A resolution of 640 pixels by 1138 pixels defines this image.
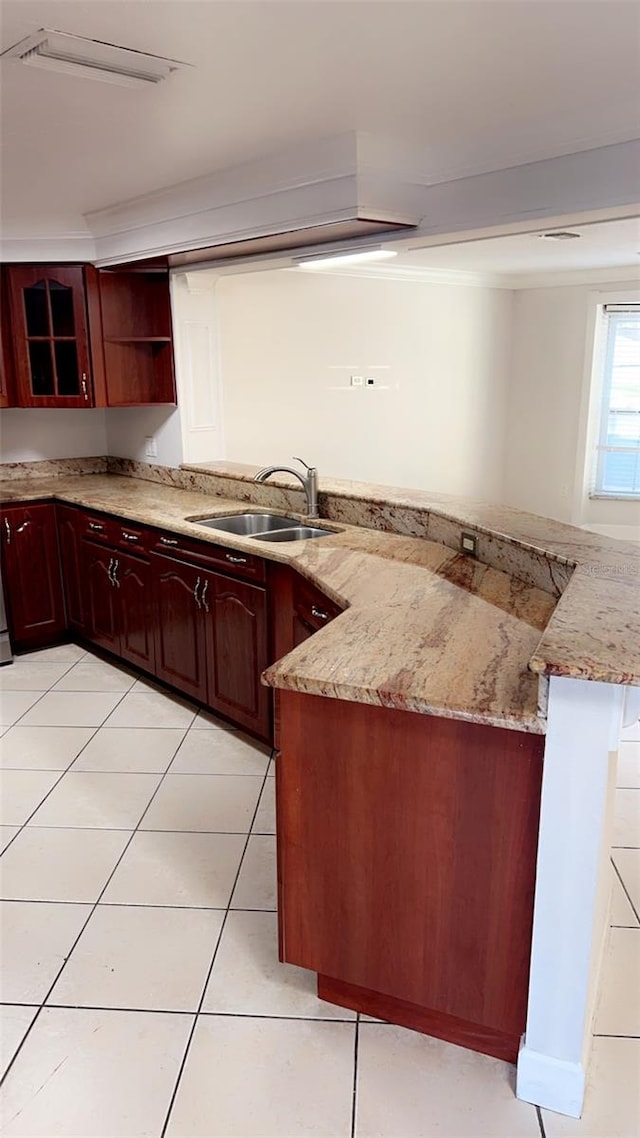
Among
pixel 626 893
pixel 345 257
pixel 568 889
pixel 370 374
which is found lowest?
pixel 626 893

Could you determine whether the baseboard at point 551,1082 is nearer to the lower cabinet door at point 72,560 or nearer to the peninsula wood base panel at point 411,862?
the peninsula wood base panel at point 411,862

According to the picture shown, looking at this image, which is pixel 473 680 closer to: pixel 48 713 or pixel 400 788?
pixel 400 788

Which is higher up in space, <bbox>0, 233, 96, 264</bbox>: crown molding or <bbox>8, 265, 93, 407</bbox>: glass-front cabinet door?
<bbox>0, 233, 96, 264</bbox>: crown molding

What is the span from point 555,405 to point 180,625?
14.4ft

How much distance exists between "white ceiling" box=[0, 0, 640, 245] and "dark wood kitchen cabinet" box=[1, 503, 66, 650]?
1912 mm

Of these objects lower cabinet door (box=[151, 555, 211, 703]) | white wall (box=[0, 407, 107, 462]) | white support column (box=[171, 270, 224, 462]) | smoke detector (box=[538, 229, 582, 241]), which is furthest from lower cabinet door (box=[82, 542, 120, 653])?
smoke detector (box=[538, 229, 582, 241])

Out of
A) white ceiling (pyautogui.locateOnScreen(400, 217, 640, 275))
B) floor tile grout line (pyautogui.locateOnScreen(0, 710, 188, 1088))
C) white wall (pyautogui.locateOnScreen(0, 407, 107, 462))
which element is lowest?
floor tile grout line (pyautogui.locateOnScreen(0, 710, 188, 1088))

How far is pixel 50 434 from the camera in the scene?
4988 mm

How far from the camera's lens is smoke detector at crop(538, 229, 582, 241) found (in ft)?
12.6

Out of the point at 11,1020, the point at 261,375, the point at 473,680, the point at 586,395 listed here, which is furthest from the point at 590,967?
the point at 586,395

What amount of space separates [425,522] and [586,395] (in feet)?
12.9

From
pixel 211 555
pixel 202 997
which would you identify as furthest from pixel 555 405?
pixel 202 997

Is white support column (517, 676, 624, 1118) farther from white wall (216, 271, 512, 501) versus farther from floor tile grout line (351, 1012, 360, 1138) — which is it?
white wall (216, 271, 512, 501)

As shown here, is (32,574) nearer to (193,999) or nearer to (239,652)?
(239,652)
